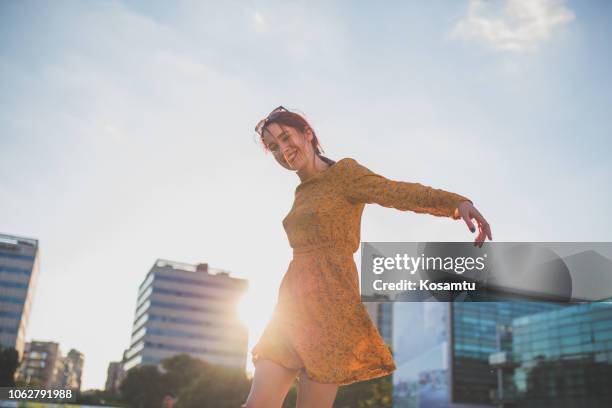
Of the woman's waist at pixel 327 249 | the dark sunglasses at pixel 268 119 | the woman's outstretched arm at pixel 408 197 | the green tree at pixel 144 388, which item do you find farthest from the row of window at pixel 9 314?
the woman's outstretched arm at pixel 408 197

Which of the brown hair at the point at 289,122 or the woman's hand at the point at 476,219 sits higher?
the brown hair at the point at 289,122

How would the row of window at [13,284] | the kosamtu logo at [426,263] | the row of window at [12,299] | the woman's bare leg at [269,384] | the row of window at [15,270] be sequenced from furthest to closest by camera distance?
the row of window at [15,270] → the row of window at [13,284] → the row of window at [12,299] → the kosamtu logo at [426,263] → the woman's bare leg at [269,384]

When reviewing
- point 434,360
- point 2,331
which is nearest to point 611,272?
point 434,360

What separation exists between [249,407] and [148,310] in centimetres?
14058

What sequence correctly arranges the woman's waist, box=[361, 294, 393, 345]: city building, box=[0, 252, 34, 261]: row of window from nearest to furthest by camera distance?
the woman's waist → box=[0, 252, 34, 261]: row of window → box=[361, 294, 393, 345]: city building

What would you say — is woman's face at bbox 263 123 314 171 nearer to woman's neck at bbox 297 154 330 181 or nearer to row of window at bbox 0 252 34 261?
woman's neck at bbox 297 154 330 181

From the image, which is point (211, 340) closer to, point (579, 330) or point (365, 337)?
point (579, 330)

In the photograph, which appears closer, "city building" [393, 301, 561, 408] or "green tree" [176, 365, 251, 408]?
"green tree" [176, 365, 251, 408]

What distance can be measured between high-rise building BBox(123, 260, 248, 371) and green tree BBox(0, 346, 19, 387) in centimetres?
5534

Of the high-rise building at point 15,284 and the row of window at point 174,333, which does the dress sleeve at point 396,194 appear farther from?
the row of window at point 174,333

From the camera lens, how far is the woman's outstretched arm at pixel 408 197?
2410mm

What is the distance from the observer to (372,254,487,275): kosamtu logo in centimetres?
467

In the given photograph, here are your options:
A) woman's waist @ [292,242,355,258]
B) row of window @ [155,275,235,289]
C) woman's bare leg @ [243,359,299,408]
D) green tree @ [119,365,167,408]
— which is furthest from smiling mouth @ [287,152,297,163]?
row of window @ [155,275,235,289]

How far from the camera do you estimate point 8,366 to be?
240 ft
